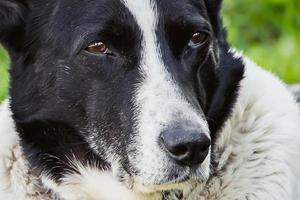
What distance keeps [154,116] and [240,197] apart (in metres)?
0.65

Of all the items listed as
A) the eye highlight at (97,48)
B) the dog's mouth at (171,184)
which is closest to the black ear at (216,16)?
the eye highlight at (97,48)

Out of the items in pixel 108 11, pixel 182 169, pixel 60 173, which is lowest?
pixel 60 173

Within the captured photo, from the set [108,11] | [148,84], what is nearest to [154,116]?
[148,84]

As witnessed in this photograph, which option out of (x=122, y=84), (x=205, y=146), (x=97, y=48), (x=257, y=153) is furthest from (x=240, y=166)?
(x=97, y=48)

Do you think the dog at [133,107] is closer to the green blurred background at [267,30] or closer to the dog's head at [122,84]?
the dog's head at [122,84]

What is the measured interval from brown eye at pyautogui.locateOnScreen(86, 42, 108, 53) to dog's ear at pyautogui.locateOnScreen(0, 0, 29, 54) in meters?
0.39

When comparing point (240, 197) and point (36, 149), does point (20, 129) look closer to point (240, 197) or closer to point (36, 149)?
point (36, 149)

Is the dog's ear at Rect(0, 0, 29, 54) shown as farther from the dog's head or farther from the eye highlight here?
the eye highlight

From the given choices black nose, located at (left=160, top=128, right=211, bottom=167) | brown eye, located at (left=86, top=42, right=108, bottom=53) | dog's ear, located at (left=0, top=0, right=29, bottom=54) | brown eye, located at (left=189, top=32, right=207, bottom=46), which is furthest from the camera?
dog's ear, located at (left=0, top=0, right=29, bottom=54)

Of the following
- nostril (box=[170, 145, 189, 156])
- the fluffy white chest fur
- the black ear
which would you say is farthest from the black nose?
the black ear

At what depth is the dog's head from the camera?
3713 millimetres

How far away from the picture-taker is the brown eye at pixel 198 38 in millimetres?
4000

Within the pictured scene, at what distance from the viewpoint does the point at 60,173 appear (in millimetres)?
Result: 4168

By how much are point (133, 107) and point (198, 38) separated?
45 cm
